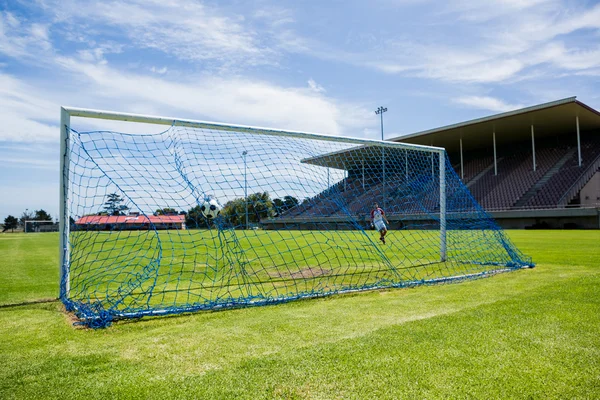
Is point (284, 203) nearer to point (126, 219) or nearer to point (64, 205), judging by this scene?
point (126, 219)

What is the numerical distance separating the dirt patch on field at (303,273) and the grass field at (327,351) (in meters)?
2.10

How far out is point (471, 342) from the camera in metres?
3.11

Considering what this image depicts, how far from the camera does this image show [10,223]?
66875 millimetres

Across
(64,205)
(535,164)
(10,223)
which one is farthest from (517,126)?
(10,223)

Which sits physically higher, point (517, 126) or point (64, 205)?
point (517, 126)

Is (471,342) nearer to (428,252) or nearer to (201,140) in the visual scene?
(201,140)

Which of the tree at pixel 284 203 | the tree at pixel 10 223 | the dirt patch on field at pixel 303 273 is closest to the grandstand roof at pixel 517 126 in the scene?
the tree at pixel 284 203

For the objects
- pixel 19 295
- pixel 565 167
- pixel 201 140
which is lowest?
pixel 19 295

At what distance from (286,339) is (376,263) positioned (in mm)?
5484

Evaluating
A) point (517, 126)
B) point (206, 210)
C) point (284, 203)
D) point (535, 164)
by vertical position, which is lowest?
point (206, 210)

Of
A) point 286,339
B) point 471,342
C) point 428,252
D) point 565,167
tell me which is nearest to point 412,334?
point 471,342

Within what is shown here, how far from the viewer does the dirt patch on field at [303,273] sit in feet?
22.9

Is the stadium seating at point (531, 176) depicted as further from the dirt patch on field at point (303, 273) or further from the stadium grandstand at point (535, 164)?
the dirt patch on field at point (303, 273)

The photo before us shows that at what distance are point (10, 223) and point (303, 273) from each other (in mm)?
75870
